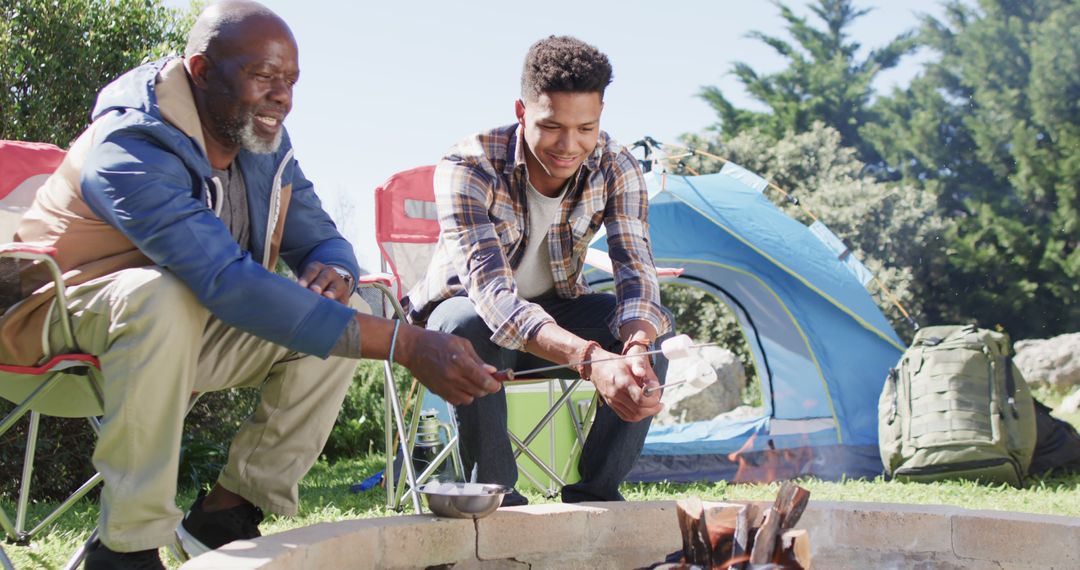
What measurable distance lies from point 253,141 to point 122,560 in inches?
31.7

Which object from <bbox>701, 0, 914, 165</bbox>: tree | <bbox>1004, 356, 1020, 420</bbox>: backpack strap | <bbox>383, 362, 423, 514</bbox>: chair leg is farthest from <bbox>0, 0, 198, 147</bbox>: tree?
<bbox>701, 0, 914, 165</bbox>: tree

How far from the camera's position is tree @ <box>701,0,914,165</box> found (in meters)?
18.9

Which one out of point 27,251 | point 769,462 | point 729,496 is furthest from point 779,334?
point 27,251

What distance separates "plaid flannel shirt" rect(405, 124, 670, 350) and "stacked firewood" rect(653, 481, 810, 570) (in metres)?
0.63

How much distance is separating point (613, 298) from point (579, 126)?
502 mm

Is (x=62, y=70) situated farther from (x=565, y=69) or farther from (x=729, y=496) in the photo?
(x=729, y=496)

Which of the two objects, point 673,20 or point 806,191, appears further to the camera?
point 673,20

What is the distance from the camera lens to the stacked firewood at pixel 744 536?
1640mm

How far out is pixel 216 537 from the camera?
192 centimetres

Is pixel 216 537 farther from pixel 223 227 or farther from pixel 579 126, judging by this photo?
pixel 579 126

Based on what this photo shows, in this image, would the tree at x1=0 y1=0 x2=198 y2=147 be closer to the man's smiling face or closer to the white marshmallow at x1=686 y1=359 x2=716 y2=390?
the man's smiling face

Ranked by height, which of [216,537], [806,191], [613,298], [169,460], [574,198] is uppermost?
[806,191]

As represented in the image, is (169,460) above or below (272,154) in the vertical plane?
below

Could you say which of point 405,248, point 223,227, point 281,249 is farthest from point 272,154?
point 405,248
